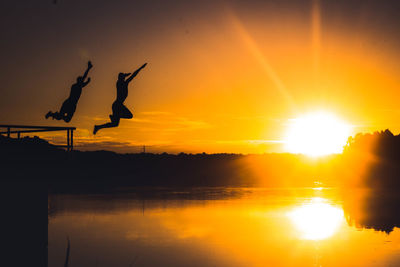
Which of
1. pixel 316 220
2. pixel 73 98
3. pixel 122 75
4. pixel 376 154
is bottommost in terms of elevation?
pixel 316 220

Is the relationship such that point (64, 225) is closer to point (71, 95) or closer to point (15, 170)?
point (15, 170)

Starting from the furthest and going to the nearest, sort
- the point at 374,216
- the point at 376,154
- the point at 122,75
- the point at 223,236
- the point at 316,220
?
1. the point at 376,154
2. the point at 374,216
3. the point at 316,220
4. the point at 223,236
5. the point at 122,75

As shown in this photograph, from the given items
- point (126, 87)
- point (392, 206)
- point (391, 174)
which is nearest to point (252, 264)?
point (126, 87)

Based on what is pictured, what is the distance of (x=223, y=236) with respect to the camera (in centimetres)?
2745

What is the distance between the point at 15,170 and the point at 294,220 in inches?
881

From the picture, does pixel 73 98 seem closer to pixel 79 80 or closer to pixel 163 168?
pixel 79 80

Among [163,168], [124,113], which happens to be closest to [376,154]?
[163,168]

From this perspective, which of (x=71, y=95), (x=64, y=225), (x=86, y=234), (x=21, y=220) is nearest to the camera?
(x=71, y=95)

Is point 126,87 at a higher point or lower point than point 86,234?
higher

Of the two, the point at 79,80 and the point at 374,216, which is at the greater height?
the point at 79,80

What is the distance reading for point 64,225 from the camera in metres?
31.4

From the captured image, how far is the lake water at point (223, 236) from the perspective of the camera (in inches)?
843

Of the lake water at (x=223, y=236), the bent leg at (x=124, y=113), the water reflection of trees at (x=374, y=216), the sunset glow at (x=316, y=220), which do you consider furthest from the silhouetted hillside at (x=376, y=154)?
the bent leg at (x=124, y=113)

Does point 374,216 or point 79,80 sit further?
point 374,216
